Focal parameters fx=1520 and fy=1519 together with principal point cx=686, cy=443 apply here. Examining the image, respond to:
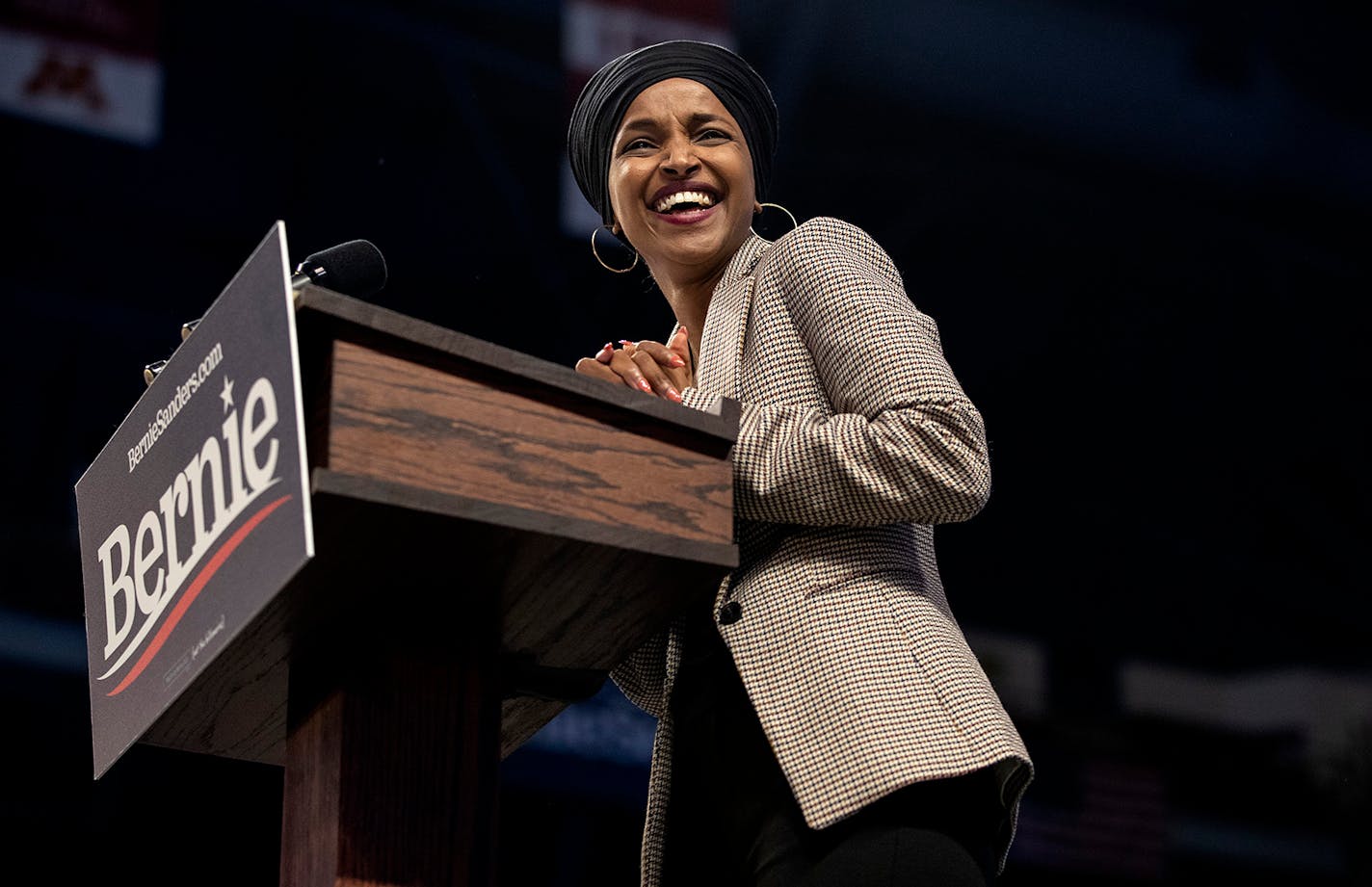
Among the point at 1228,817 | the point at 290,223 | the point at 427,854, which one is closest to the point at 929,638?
the point at 427,854

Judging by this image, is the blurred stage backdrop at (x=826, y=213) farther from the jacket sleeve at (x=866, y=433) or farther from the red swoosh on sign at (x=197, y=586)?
the red swoosh on sign at (x=197, y=586)

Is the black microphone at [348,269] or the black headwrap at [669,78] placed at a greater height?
the black headwrap at [669,78]

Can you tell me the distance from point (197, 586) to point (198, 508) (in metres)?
0.05

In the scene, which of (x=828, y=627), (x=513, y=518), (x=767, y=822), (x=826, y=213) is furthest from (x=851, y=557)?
(x=826, y=213)

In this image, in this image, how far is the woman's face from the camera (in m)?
1.43

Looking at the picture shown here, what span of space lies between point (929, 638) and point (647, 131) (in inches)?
23.3

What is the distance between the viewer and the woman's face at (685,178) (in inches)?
56.4

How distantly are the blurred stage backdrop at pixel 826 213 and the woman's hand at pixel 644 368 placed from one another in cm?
310

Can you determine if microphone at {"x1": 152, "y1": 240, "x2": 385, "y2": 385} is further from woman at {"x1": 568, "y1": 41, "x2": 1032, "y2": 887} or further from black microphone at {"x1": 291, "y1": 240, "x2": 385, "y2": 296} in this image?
woman at {"x1": 568, "y1": 41, "x2": 1032, "y2": 887}

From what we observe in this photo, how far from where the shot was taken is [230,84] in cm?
471

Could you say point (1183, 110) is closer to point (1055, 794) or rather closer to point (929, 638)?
point (1055, 794)


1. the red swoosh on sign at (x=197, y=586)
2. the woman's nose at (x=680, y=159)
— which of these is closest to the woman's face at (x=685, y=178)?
the woman's nose at (x=680, y=159)

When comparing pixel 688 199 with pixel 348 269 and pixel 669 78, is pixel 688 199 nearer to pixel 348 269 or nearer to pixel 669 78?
pixel 669 78

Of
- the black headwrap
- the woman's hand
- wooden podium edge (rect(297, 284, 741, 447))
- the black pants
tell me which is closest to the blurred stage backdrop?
the black headwrap
